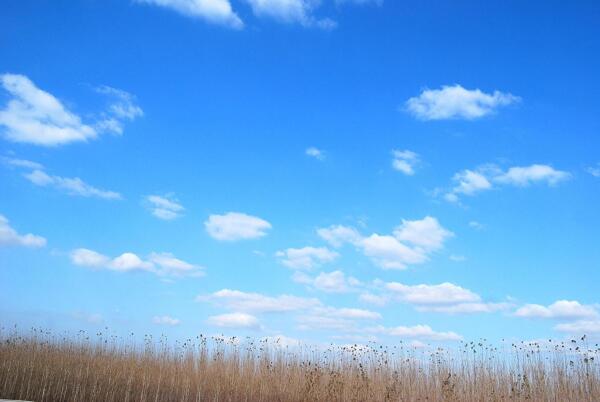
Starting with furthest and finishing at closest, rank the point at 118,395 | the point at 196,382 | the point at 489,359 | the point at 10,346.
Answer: the point at 10,346 < the point at 196,382 < the point at 489,359 < the point at 118,395

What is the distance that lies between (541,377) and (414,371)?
254cm

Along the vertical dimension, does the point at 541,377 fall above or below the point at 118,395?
above

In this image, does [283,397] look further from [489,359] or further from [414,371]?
[489,359]

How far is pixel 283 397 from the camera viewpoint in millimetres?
11078

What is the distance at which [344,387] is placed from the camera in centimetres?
1078

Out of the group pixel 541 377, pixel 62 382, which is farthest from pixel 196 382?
pixel 541 377

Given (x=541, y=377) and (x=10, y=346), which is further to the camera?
(x=10, y=346)

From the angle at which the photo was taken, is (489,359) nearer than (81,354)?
Yes

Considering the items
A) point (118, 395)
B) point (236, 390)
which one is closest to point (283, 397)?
point (236, 390)

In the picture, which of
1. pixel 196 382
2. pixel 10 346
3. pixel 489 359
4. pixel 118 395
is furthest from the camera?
pixel 10 346

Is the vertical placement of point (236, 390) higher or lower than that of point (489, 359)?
lower

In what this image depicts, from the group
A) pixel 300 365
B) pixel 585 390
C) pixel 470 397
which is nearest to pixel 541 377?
pixel 585 390

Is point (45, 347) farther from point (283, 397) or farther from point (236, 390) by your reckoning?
point (283, 397)

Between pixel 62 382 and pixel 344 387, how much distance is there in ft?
18.5
